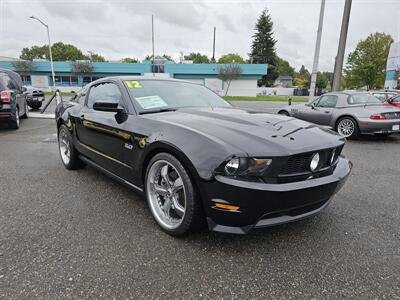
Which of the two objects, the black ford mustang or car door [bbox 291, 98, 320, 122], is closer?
the black ford mustang

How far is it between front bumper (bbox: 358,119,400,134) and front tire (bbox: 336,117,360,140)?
7.7 inches

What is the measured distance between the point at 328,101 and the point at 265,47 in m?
56.5

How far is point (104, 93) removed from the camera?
11.8 ft

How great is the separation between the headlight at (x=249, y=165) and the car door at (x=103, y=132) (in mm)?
1273

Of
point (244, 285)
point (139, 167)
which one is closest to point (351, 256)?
point (244, 285)

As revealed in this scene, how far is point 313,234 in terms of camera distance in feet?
8.34

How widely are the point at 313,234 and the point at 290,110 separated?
714 cm

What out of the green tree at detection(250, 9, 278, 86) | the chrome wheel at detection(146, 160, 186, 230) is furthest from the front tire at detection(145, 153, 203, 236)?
the green tree at detection(250, 9, 278, 86)

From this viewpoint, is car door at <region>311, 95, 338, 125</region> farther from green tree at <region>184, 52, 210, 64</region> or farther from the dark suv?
green tree at <region>184, 52, 210, 64</region>

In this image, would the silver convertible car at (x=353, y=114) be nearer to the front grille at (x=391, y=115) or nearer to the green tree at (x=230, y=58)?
the front grille at (x=391, y=115)

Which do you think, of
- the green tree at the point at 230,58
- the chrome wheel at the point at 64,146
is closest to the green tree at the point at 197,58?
the green tree at the point at 230,58

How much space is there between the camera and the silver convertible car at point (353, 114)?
22.8ft

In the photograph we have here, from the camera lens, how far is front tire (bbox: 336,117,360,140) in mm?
7367

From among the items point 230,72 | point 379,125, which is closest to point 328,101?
point 379,125
